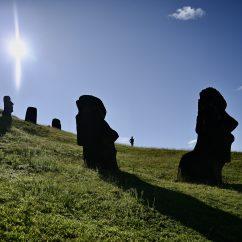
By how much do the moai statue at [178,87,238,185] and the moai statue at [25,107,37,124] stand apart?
42.8 meters

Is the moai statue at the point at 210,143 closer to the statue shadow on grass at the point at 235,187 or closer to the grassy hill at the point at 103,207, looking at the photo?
the statue shadow on grass at the point at 235,187

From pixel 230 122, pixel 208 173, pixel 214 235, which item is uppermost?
pixel 230 122

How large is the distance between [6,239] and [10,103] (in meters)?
55.4

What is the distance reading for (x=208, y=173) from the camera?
36.9 metres

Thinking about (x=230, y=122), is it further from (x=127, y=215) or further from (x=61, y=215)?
(x=61, y=215)

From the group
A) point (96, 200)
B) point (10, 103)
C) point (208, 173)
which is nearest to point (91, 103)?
point (208, 173)

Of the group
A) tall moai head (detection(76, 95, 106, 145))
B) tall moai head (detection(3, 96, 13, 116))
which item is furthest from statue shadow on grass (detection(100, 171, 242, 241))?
tall moai head (detection(3, 96, 13, 116))

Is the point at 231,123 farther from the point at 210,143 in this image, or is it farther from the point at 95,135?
the point at 95,135

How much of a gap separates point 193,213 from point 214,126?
16.9 metres

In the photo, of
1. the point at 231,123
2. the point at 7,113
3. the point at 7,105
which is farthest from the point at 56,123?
the point at 231,123

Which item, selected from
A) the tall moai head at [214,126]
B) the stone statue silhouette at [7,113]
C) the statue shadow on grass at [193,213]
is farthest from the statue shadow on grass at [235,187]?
the stone statue silhouette at [7,113]

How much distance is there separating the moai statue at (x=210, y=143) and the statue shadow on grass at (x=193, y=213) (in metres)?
8.20

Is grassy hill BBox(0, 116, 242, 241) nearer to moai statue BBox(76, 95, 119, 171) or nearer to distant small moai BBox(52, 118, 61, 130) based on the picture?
moai statue BBox(76, 95, 119, 171)

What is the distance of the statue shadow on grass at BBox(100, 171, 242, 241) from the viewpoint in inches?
811
